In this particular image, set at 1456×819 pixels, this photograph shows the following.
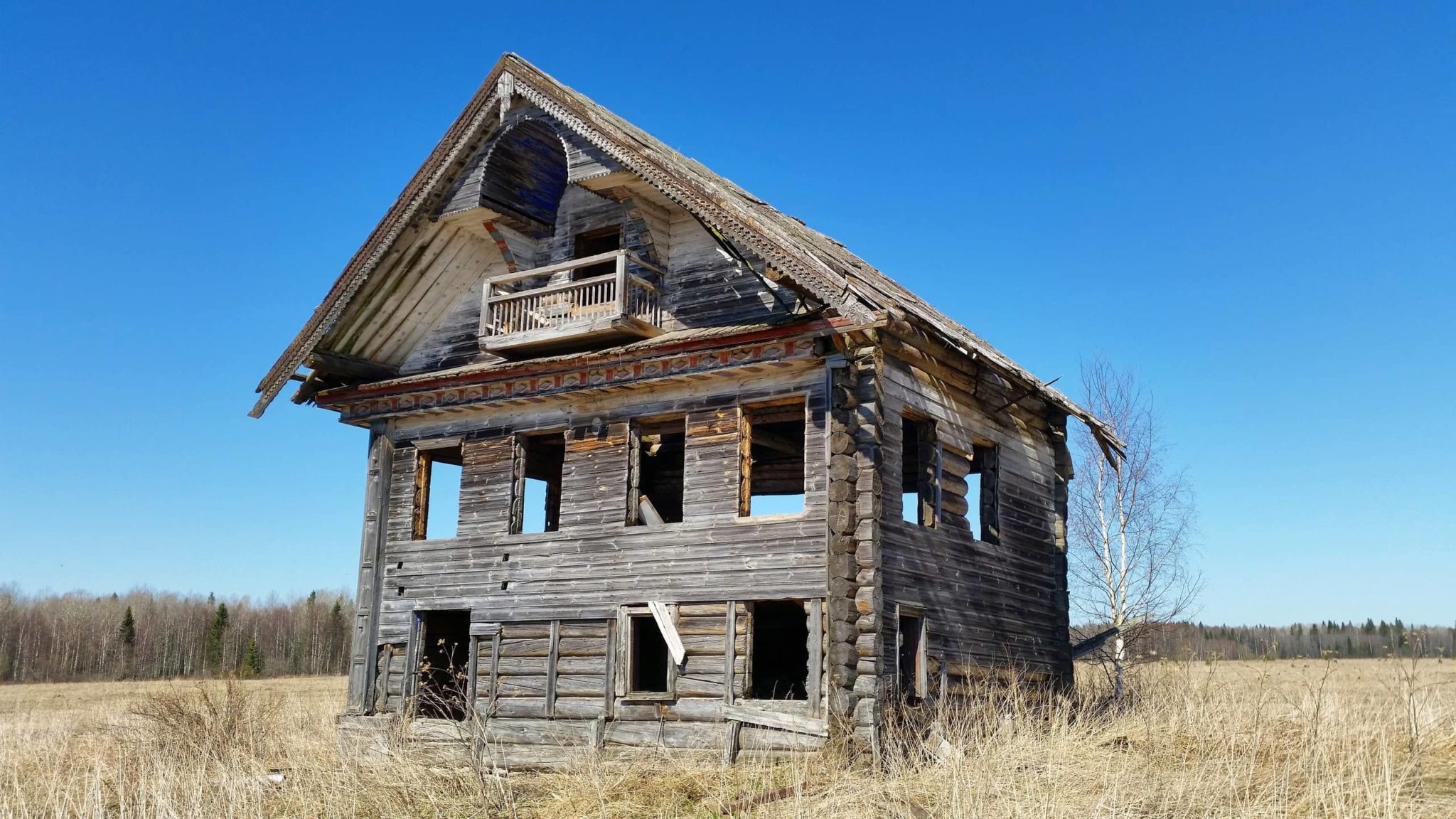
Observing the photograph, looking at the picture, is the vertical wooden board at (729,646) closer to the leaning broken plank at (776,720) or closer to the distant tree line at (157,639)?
the leaning broken plank at (776,720)

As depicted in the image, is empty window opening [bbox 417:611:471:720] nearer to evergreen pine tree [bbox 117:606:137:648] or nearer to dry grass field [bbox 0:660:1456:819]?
dry grass field [bbox 0:660:1456:819]

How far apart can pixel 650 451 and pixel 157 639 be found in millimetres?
80638

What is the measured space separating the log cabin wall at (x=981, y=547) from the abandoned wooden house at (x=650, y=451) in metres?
0.06

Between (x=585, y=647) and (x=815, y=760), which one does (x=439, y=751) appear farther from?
(x=815, y=760)

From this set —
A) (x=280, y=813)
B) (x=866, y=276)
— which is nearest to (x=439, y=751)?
(x=280, y=813)

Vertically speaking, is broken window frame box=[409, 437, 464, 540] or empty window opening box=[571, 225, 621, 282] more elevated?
empty window opening box=[571, 225, 621, 282]

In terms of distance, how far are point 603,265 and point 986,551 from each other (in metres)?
7.22

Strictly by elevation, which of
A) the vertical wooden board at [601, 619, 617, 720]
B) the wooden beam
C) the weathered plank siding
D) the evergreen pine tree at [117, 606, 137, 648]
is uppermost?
the wooden beam

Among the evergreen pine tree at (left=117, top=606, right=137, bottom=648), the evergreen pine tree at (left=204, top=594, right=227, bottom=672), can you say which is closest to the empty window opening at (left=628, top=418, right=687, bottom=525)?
the evergreen pine tree at (left=204, top=594, right=227, bottom=672)

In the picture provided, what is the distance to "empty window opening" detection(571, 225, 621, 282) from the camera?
58.0 feet

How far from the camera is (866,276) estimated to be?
17594 millimetres

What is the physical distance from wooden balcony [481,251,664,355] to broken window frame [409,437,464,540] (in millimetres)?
1869

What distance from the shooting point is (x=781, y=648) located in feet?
66.4

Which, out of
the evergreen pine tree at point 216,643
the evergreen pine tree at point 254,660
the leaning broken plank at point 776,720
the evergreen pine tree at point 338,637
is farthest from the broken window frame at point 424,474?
the evergreen pine tree at point 338,637
